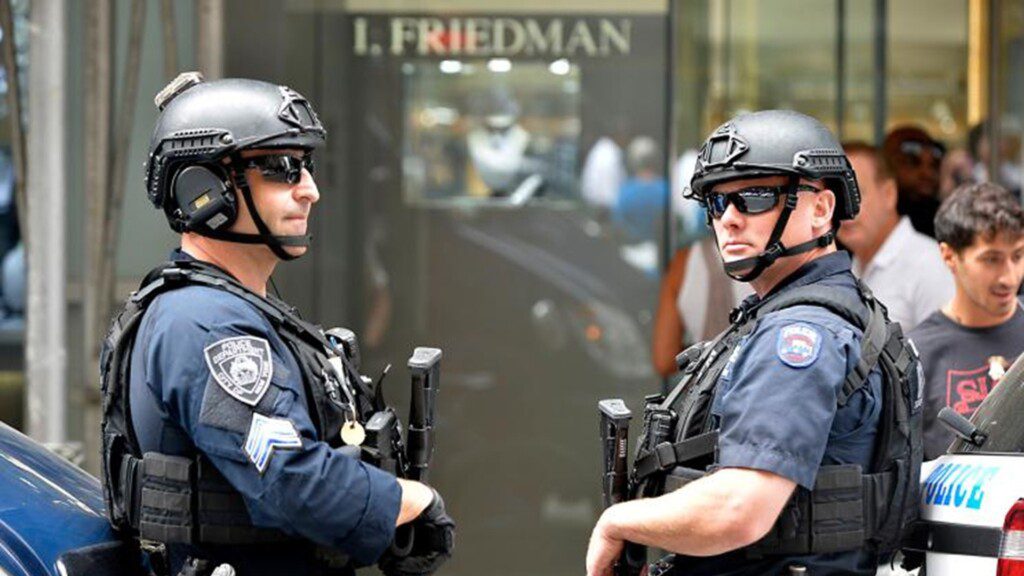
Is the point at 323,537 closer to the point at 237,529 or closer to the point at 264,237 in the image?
the point at 237,529

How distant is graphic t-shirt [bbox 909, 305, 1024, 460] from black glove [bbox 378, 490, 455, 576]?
5.73ft

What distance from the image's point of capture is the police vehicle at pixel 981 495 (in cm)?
346

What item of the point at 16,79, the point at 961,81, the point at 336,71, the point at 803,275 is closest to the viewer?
the point at 803,275

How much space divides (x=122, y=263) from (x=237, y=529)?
4277 millimetres

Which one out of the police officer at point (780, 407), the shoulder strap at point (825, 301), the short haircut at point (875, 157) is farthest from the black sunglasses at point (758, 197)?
the short haircut at point (875, 157)

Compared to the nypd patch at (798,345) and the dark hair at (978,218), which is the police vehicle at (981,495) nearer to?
the nypd patch at (798,345)

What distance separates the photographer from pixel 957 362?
16.1 ft

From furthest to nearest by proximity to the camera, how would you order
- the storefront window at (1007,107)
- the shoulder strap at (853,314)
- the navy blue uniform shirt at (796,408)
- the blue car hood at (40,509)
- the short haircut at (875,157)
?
the storefront window at (1007,107) < the short haircut at (875,157) < the blue car hood at (40,509) < the shoulder strap at (853,314) < the navy blue uniform shirt at (796,408)

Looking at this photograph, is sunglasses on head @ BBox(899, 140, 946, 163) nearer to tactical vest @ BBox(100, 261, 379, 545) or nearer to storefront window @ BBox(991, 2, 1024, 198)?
storefront window @ BBox(991, 2, 1024, 198)

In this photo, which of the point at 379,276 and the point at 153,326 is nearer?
the point at 153,326

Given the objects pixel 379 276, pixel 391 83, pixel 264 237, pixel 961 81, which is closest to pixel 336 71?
pixel 391 83

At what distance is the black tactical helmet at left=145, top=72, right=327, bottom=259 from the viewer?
140 inches

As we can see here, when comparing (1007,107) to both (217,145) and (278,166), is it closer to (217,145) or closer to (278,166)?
(278,166)

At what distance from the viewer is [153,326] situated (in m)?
3.50
